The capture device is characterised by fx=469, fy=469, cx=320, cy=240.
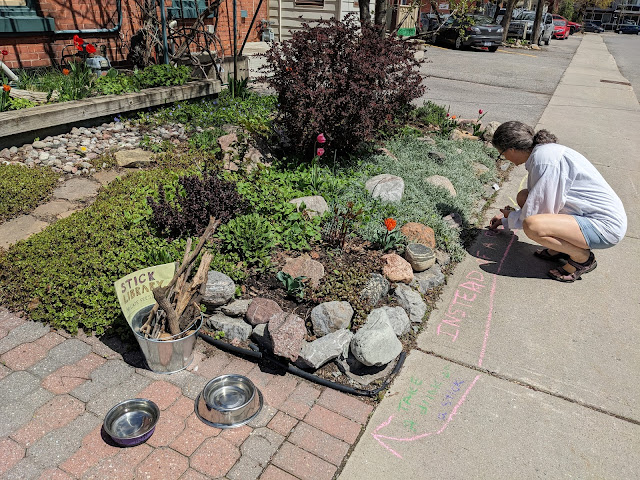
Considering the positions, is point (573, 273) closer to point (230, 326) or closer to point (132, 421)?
point (230, 326)

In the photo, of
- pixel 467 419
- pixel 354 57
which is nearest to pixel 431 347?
pixel 467 419

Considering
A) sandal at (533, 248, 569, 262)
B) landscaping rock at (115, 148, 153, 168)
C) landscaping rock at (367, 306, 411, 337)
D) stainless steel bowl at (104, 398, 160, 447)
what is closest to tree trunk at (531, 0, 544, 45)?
sandal at (533, 248, 569, 262)

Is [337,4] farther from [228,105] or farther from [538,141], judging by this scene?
[538,141]

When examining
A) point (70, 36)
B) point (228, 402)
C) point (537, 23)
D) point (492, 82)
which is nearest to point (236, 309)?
point (228, 402)

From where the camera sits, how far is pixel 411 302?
3.58 metres

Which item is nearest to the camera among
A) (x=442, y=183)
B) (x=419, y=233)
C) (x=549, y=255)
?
(x=419, y=233)

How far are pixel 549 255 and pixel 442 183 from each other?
1.45m

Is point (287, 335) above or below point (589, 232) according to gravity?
below

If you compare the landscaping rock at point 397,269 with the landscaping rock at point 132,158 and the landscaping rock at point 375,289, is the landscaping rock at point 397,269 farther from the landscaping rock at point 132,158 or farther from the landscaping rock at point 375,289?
the landscaping rock at point 132,158

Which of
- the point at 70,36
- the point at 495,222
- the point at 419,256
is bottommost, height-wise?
the point at 495,222

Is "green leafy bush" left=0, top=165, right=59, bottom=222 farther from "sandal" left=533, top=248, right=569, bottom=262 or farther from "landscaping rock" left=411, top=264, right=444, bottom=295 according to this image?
"sandal" left=533, top=248, right=569, bottom=262

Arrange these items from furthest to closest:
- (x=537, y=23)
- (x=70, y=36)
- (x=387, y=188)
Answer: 1. (x=537, y=23)
2. (x=70, y=36)
3. (x=387, y=188)

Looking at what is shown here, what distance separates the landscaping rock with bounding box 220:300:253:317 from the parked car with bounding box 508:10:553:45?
28532 millimetres

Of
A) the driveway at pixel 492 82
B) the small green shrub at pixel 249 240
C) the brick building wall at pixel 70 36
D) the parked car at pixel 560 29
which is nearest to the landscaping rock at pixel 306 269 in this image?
the small green shrub at pixel 249 240
